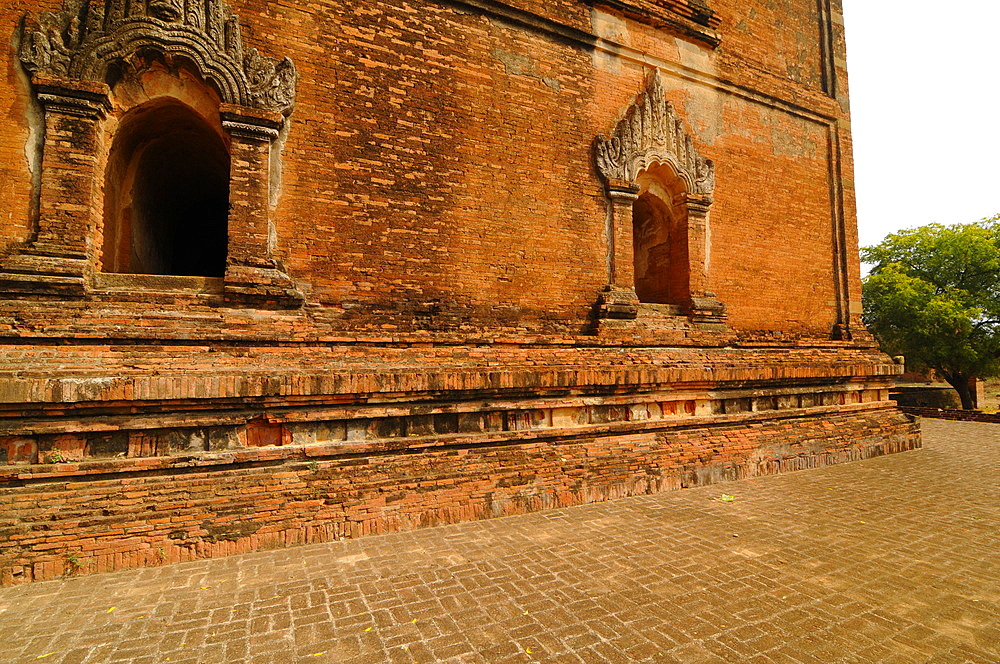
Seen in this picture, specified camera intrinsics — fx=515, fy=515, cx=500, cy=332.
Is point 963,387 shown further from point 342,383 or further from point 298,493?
point 298,493

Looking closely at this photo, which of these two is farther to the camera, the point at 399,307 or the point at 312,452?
the point at 399,307

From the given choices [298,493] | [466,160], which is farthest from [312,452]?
[466,160]

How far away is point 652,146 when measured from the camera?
25.7 feet

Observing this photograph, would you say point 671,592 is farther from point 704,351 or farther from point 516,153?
point 516,153

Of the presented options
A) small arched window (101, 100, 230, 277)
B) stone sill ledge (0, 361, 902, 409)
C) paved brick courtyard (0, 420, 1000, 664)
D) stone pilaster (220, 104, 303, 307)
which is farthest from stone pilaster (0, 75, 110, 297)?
paved brick courtyard (0, 420, 1000, 664)

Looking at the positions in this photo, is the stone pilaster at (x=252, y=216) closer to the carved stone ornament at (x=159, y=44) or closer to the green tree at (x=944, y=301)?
the carved stone ornament at (x=159, y=44)

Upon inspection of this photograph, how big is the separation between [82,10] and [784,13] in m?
11.0

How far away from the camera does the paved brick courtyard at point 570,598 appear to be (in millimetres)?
3055

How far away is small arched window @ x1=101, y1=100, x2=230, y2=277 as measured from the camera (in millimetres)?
5781

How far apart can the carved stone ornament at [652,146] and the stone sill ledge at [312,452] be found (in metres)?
3.58

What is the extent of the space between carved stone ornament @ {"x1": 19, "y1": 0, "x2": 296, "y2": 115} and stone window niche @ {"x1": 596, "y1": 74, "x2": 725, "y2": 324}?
437 cm

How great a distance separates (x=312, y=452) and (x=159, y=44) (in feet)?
14.6

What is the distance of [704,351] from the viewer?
785 centimetres

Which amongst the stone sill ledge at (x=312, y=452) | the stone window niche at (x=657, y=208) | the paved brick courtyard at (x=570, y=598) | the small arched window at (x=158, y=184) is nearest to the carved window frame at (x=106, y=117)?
the small arched window at (x=158, y=184)
